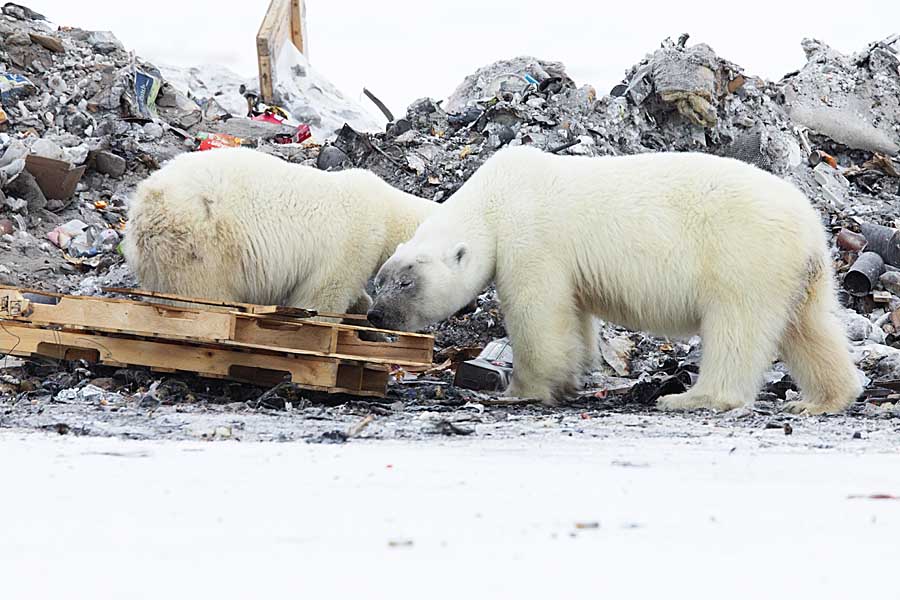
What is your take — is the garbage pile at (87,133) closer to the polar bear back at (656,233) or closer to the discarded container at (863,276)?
the polar bear back at (656,233)

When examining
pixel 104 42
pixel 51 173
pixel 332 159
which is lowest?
pixel 51 173

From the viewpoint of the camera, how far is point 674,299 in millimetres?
6035

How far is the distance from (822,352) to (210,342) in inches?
133

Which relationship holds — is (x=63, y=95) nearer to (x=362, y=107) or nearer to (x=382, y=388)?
(x=362, y=107)

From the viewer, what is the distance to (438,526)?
227 centimetres

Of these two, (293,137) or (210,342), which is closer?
(210,342)

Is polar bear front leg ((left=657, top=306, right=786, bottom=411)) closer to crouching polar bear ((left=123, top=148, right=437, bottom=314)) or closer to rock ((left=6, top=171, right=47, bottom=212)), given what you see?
crouching polar bear ((left=123, top=148, right=437, bottom=314))

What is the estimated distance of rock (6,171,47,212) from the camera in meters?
9.70

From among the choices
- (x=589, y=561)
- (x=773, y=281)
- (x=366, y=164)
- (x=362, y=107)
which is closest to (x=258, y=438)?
(x=589, y=561)

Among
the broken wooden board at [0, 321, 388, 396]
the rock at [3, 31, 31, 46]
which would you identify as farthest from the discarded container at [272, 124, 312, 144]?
the broken wooden board at [0, 321, 388, 396]

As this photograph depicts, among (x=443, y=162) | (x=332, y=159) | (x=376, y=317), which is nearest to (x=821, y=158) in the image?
(x=443, y=162)

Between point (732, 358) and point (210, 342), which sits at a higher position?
point (732, 358)

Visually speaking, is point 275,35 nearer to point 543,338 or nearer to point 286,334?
A: point 286,334

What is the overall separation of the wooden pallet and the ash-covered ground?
0.15 meters
